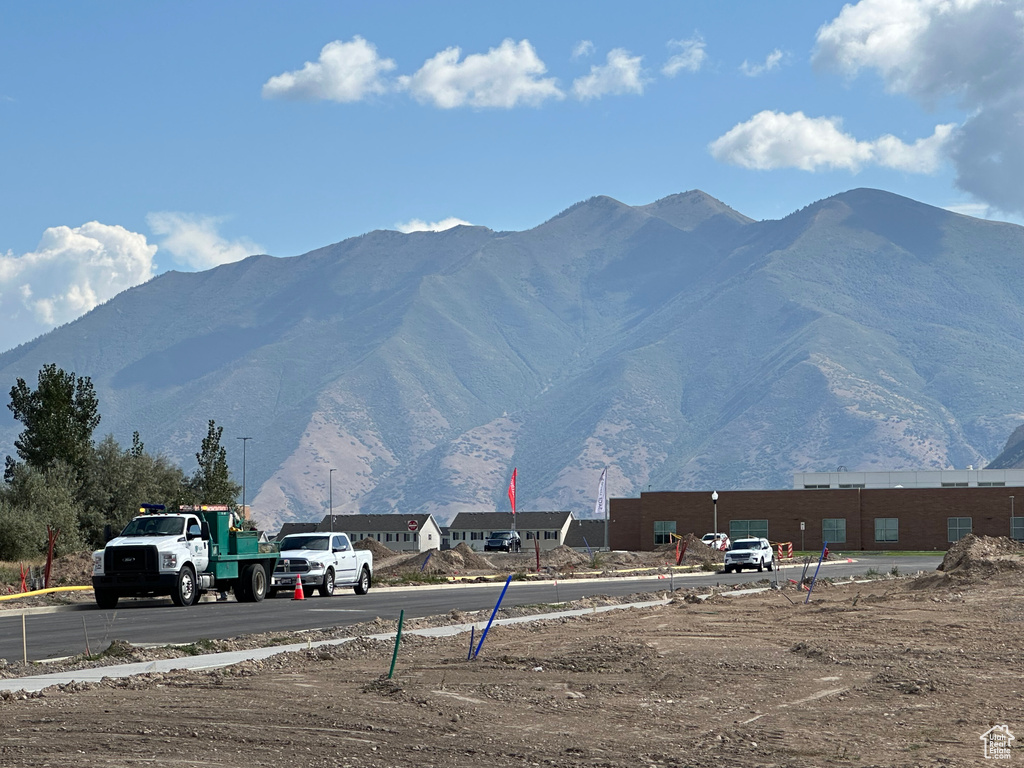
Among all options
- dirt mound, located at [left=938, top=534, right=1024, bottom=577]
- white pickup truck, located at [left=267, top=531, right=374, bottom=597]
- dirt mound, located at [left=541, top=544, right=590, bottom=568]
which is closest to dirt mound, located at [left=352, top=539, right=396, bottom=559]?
dirt mound, located at [left=541, top=544, right=590, bottom=568]

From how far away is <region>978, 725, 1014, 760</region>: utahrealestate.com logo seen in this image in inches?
446

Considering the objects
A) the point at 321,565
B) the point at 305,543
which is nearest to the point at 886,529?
the point at 305,543

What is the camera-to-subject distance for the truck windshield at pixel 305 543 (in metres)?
37.3

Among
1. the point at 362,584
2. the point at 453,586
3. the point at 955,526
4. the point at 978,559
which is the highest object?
the point at 978,559

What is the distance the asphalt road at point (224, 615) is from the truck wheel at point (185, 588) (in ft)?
1.14

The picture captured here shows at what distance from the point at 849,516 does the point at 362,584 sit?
217 feet

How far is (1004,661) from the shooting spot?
1811cm

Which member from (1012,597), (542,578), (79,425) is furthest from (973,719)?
(79,425)

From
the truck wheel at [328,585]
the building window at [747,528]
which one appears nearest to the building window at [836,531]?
the building window at [747,528]

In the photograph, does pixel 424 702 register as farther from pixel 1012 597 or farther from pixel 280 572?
pixel 280 572

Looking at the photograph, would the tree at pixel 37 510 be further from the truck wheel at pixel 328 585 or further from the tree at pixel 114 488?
the truck wheel at pixel 328 585

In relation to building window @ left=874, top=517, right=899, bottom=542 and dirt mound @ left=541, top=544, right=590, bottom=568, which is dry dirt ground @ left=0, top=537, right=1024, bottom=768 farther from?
building window @ left=874, top=517, right=899, bottom=542

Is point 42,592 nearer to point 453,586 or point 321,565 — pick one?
Answer: point 321,565

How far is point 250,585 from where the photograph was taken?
110 ft
